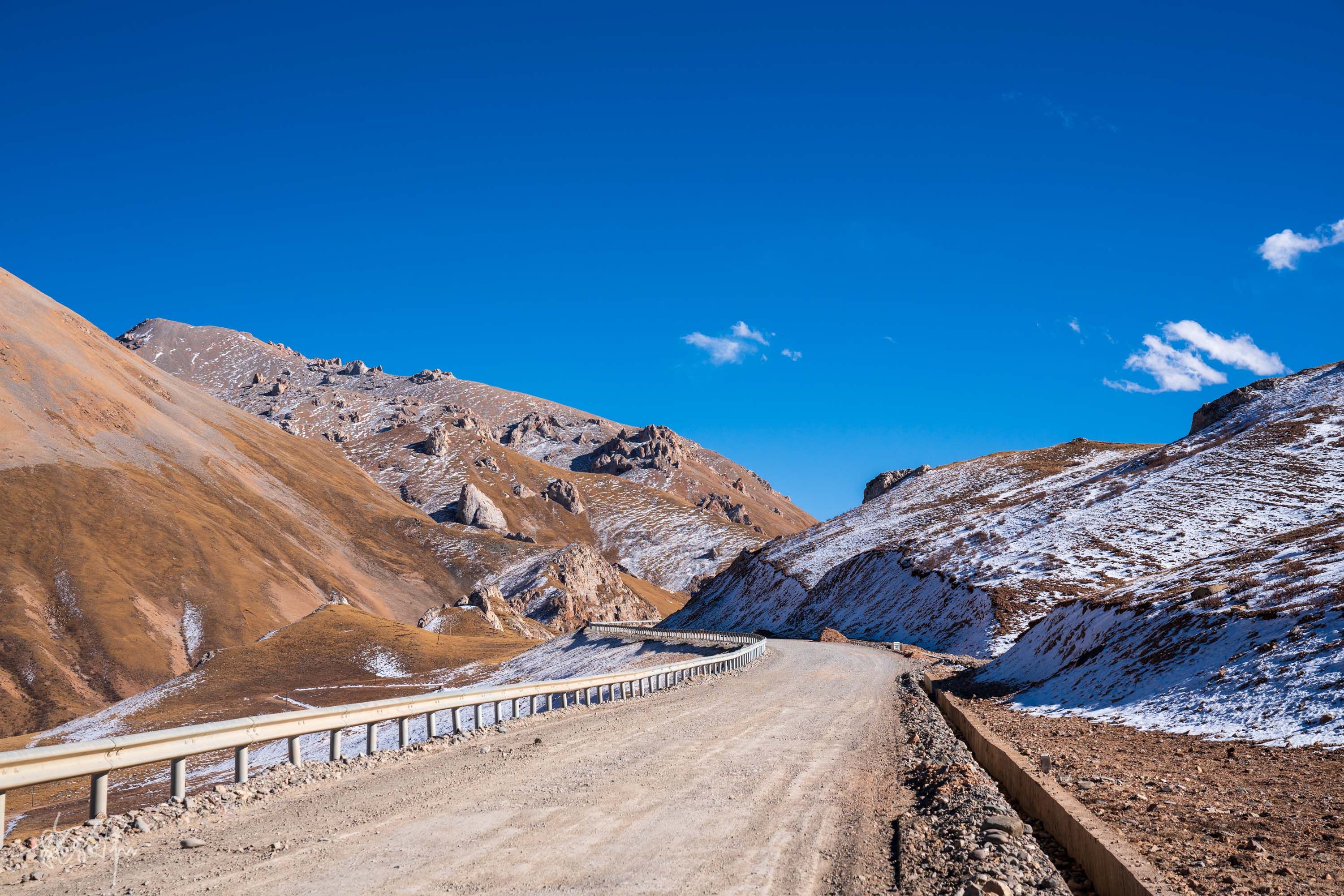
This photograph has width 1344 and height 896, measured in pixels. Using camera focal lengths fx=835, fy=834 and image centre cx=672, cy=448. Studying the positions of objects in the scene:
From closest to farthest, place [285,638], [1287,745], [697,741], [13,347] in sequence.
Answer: [1287,745] → [697,741] → [285,638] → [13,347]

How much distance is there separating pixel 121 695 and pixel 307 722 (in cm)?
9065

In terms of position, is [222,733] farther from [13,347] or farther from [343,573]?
[13,347]

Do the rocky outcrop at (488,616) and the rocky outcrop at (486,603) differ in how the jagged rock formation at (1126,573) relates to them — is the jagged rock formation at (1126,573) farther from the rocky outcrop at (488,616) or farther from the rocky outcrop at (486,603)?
the rocky outcrop at (486,603)

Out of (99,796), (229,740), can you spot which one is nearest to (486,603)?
(229,740)

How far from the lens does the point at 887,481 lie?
13375 cm

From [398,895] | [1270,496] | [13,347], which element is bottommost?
[398,895]

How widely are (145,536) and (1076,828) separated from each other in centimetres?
13071

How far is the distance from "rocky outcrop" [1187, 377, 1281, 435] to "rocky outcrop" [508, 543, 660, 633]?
297ft

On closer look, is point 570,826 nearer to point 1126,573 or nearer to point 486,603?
point 1126,573

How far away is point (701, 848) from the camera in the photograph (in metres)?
7.57

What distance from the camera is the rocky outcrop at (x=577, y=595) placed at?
13862cm

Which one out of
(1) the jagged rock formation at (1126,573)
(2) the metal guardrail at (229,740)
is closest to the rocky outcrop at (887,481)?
(1) the jagged rock formation at (1126,573)

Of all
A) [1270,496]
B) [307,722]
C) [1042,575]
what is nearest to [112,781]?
[307,722]

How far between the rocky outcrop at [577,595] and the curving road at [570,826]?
120607mm
